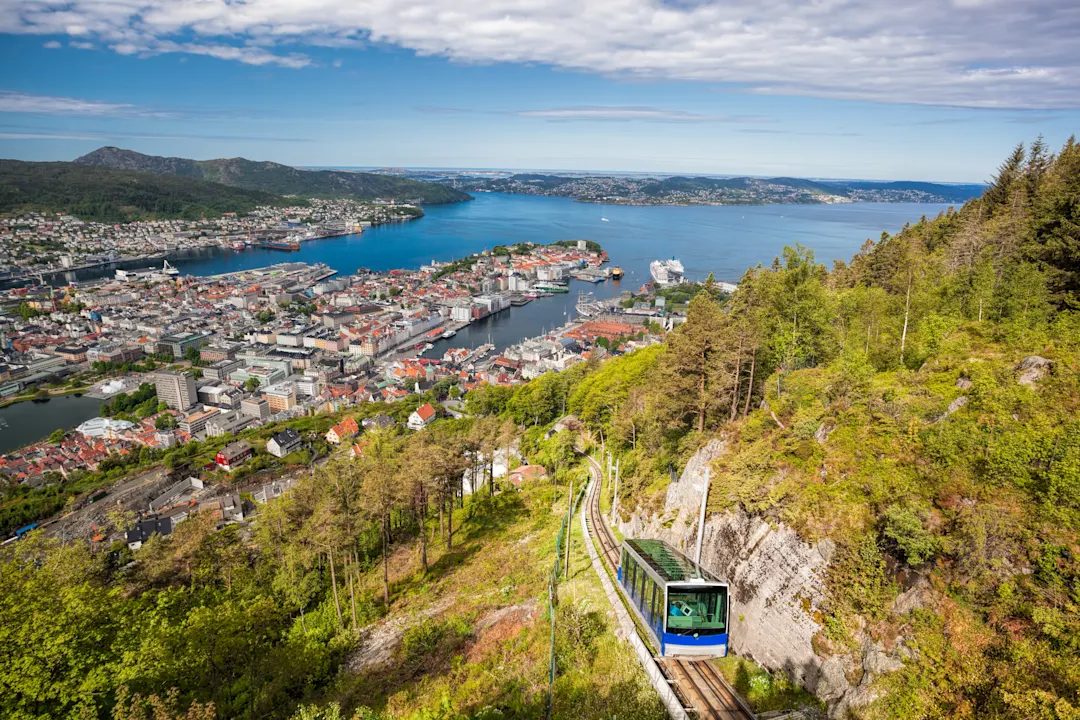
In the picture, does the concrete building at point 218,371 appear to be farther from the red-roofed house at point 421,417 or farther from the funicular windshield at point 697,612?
the funicular windshield at point 697,612

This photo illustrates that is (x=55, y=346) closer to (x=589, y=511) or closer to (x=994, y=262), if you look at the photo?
(x=589, y=511)

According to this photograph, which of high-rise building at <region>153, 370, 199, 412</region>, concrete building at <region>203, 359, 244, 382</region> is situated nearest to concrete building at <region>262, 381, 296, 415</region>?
high-rise building at <region>153, 370, 199, 412</region>

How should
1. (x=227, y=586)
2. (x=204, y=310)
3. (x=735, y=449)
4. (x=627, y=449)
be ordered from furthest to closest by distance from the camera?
(x=204, y=310)
(x=627, y=449)
(x=227, y=586)
(x=735, y=449)

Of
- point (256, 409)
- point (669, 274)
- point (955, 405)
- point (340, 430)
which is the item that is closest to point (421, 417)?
point (340, 430)

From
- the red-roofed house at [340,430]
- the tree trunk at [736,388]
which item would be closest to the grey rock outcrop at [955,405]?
the tree trunk at [736,388]

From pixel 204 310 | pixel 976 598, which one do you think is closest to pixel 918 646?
pixel 976 598

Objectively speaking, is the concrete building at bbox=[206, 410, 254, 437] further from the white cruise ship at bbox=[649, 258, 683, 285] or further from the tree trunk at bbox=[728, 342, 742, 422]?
the white cruise ship at bbox=[649, 258, 683, 285]

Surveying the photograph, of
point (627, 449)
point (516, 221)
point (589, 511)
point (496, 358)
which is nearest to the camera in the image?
point (589, 511)
